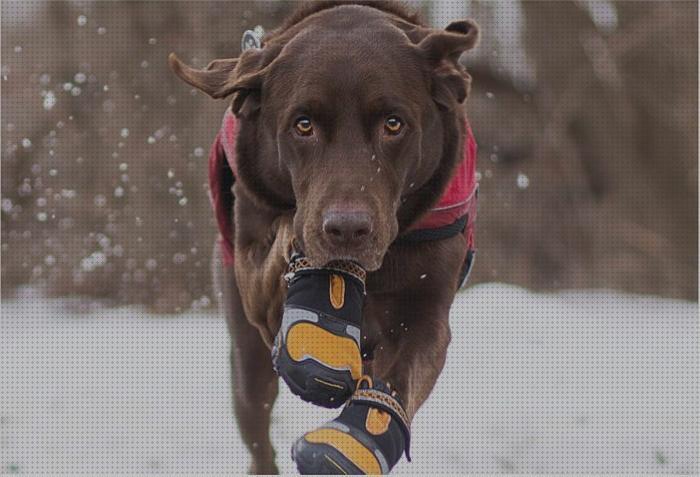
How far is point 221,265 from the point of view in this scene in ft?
10.9

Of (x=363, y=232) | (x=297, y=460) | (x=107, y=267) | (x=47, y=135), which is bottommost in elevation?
(x=107, y=267)

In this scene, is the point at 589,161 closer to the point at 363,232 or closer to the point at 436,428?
the point at 436,428

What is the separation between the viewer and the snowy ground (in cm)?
350

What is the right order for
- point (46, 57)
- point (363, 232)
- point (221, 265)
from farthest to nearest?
1. point (46, 57)
2. point (221, 265)
3. point (363, 232)

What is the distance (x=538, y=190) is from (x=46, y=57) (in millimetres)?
4530

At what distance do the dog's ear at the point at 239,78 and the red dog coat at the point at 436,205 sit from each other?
0.11 meters

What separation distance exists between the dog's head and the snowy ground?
4.55 ft

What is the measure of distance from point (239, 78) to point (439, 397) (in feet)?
7.29

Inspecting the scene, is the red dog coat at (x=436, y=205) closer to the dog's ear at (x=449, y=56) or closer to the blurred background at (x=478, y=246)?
the dog's ear at (x=449, y=56)

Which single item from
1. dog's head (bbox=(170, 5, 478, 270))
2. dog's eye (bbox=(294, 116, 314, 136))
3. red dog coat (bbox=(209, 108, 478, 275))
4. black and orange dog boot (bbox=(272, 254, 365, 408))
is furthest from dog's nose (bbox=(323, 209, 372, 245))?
red dog coat (bbox=(209, 108, 478, 275))

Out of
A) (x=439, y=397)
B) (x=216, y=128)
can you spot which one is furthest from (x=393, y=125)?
(x=216, y=128)

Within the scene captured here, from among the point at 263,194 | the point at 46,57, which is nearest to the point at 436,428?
the point at 263,194

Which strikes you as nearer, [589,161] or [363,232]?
[363,232]

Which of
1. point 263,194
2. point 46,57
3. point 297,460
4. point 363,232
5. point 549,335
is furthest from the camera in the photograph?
point 46,57
